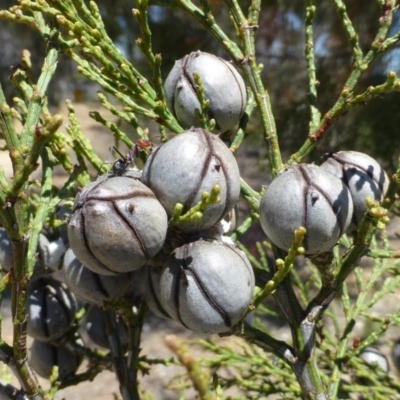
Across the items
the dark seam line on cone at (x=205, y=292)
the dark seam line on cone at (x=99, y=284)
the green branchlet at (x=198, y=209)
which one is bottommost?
the dark seam line on cone at (x=99, y=284)

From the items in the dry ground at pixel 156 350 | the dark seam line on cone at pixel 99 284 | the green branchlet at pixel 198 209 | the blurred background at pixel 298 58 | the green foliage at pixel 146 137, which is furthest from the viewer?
the dry ground at pixel 156 350

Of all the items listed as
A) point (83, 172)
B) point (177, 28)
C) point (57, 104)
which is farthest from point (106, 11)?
point (57, 104)

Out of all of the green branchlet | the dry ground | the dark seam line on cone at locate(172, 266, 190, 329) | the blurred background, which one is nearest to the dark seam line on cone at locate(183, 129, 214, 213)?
A: the green branchlet

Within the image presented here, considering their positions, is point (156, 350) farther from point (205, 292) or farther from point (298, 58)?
point (205, 292)

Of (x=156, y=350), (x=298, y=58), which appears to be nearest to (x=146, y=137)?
(x=298, y=58)

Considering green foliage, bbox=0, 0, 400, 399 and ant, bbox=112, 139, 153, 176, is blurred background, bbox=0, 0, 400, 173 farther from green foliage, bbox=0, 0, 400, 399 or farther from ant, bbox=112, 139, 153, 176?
ant, bbox=112, 139, 153, 176

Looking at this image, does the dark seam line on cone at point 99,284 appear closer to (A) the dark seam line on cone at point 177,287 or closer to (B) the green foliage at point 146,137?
(B) the green foliage at point 146,137

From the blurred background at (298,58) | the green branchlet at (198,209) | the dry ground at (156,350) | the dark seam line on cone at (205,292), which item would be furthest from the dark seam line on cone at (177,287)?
the dry ground at (156,350)

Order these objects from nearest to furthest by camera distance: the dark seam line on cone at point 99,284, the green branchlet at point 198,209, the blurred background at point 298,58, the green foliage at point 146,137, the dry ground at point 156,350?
the green branchlet at point 198,209, the green foliage at point 146,137, the dark seam line on cone at point 99,284, the blurred background at point 298,58, the dry ground at point 156,350

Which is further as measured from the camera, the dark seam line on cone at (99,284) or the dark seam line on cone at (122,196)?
the dark seam line on cone at (99,284)
